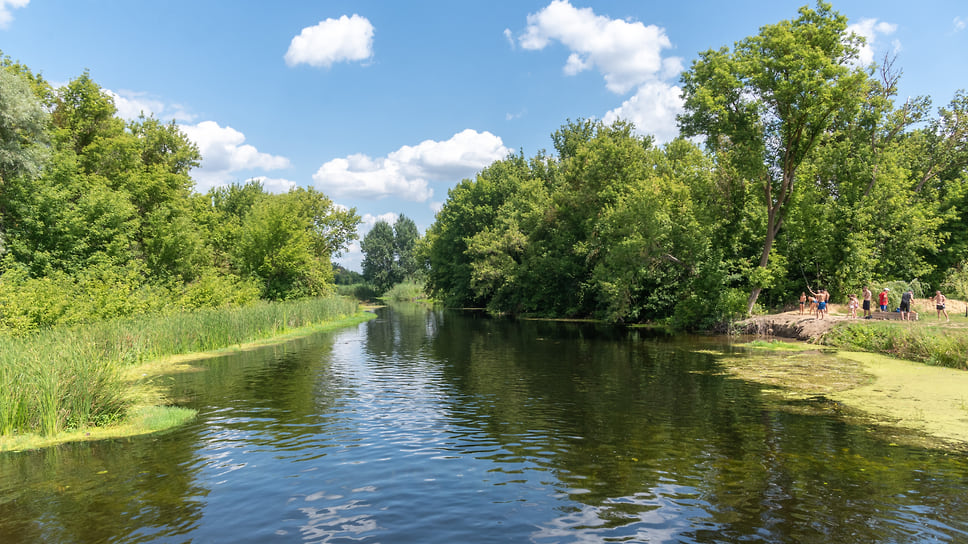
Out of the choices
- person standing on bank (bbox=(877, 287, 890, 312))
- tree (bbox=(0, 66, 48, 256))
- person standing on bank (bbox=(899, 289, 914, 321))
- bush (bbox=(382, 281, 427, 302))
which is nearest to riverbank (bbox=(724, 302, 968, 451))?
person standing on bank (bbox=(899, 289, 914, 321))

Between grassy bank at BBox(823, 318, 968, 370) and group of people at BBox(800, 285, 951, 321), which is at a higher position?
group of people at BBox(800, 285, 951, 321)

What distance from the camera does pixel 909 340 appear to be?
2334cm

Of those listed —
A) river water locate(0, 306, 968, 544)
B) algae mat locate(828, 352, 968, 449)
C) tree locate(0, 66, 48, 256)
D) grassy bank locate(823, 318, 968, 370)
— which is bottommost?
river water locate(0, 306, 968, 544)

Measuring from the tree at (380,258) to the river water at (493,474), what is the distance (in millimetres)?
128035

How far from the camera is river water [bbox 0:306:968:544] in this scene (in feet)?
27.1

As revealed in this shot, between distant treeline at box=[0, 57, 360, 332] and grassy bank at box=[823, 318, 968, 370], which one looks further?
distant treeline at box=[0, 57, 360, 332]

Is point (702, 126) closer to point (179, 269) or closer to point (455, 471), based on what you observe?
point (455, 471)

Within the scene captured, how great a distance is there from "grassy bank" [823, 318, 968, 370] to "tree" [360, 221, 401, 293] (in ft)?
409

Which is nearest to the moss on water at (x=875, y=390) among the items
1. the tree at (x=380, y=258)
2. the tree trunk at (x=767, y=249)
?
the tree trunk at (x=767, y=249)

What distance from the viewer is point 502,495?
970 centimetres

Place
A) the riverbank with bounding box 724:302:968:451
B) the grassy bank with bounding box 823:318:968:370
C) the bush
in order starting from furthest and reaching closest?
the bush → the grassy bank with bounding box 823:318:968:370 → the riverbank with bounding box 724:302:968:451

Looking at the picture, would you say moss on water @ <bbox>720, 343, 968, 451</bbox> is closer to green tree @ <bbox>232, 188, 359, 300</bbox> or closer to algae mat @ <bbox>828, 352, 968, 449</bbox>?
algae mat @ <bbox>828, 352, 968, 449</bbox>

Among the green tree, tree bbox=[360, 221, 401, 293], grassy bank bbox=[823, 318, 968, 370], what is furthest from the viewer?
tree bbox=[360, 221, 401, 293]

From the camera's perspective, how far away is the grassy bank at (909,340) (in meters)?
20.7
